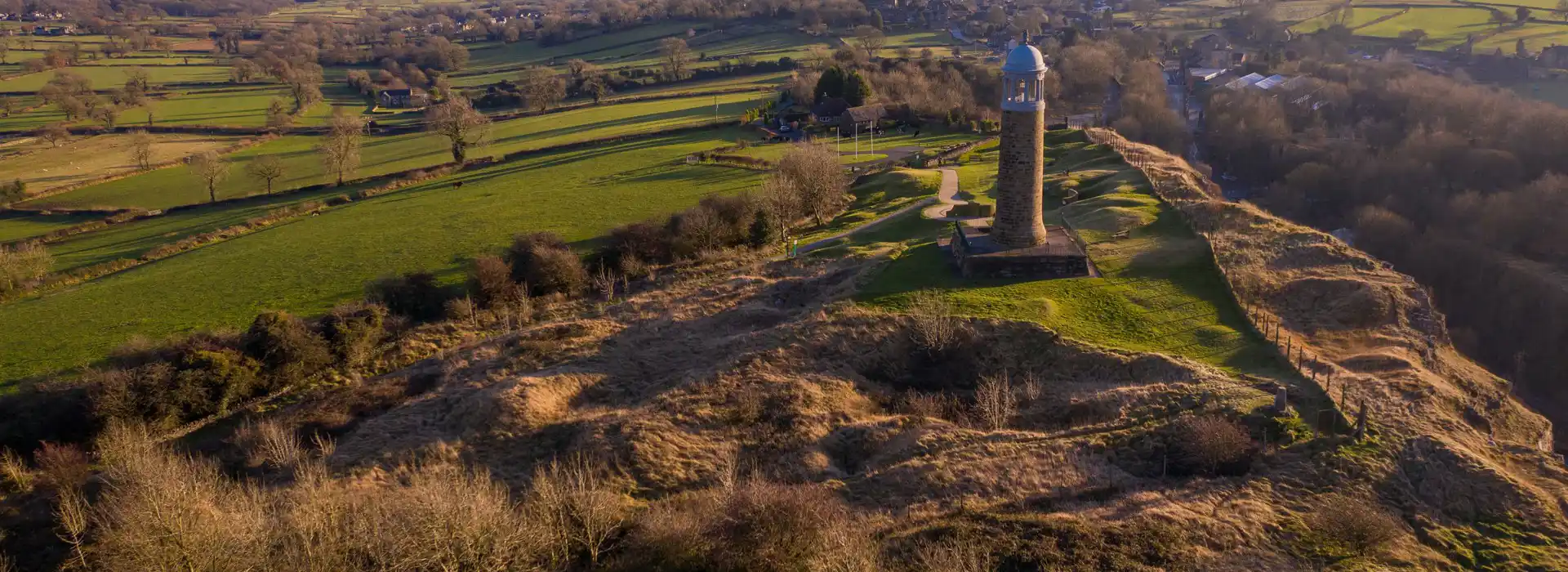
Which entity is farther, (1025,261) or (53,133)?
(53,133)

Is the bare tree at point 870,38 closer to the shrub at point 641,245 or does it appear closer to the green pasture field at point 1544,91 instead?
the green pasture field at point 1544,91

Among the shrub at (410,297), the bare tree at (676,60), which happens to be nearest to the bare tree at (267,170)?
the shrub at (410,297)

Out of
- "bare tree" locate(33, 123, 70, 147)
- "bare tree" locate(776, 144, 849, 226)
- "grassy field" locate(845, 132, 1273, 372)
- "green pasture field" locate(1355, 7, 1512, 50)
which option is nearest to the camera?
"grassy field" locate(845, 132, 1273, 372)

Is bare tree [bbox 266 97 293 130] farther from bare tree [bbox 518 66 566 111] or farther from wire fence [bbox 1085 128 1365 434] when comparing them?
wire fence [bbox 1085 128 1365 434]

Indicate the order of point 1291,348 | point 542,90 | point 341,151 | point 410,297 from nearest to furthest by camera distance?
point 1291,348 < point 410,297 < point 341,151 < point 542,90

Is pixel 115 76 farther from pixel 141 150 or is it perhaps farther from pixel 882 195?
pixel 882 195

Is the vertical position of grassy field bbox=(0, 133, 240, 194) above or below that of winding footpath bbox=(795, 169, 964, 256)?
above

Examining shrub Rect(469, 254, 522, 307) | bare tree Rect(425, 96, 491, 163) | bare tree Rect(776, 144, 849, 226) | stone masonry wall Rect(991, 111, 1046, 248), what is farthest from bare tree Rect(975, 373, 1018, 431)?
bare tree Rect(425, 96, 491, 163)

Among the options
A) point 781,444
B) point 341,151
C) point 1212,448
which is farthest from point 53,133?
point 1212,448

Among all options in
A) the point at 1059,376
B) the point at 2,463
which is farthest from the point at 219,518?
the point at 1059,376
